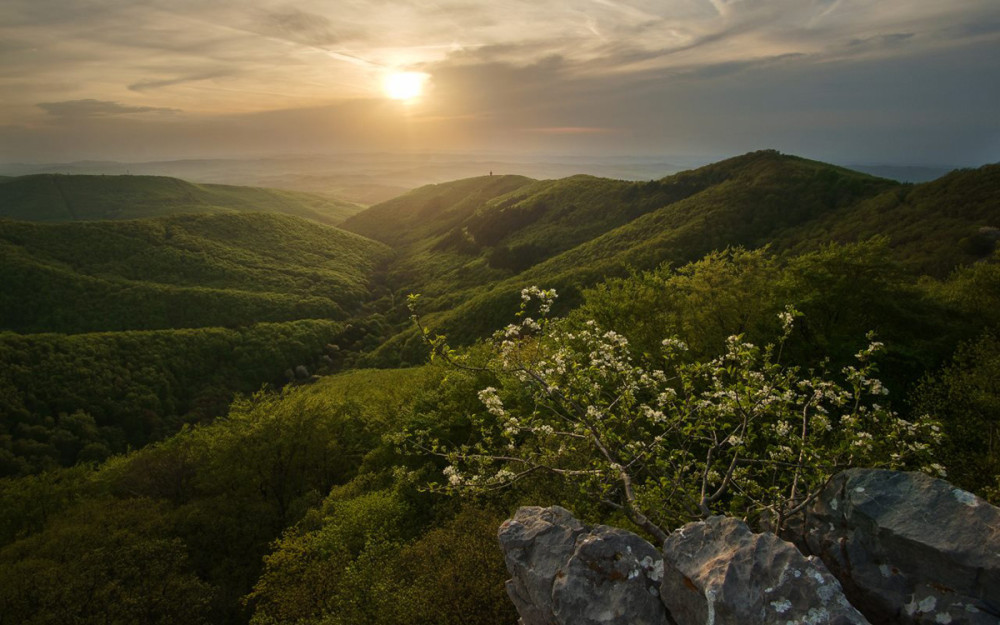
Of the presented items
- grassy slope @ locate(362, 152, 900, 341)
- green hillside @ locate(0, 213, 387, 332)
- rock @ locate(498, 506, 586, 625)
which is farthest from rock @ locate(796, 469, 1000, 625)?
green hillside @ locate(0, 213, 387, 332)

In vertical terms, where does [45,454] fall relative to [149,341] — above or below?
below

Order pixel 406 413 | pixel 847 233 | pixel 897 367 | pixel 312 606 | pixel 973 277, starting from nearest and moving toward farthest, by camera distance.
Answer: pixel 312 606, pixel 897 367, pixel 973 277, pixel 406 413, pixel 847 233

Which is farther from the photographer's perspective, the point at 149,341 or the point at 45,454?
the point at 149,341

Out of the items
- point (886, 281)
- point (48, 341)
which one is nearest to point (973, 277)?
point (886, 281)

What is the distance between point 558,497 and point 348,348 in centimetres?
14974

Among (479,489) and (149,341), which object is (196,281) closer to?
(149,341)

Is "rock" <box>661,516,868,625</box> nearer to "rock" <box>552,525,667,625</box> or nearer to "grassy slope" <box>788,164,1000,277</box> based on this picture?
"rock" <box>552,525,667,625</box>

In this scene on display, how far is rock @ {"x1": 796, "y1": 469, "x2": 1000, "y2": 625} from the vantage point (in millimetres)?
9328

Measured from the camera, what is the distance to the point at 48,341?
389 ft

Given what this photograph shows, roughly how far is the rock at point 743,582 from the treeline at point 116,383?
4680 inches

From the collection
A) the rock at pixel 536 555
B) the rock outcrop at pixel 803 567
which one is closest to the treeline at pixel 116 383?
the rock at pixel 536 555

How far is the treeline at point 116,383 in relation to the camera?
9706cm

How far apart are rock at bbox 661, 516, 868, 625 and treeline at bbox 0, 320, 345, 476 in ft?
390

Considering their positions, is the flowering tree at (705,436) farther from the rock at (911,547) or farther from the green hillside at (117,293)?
the green hillside at (117,293)
